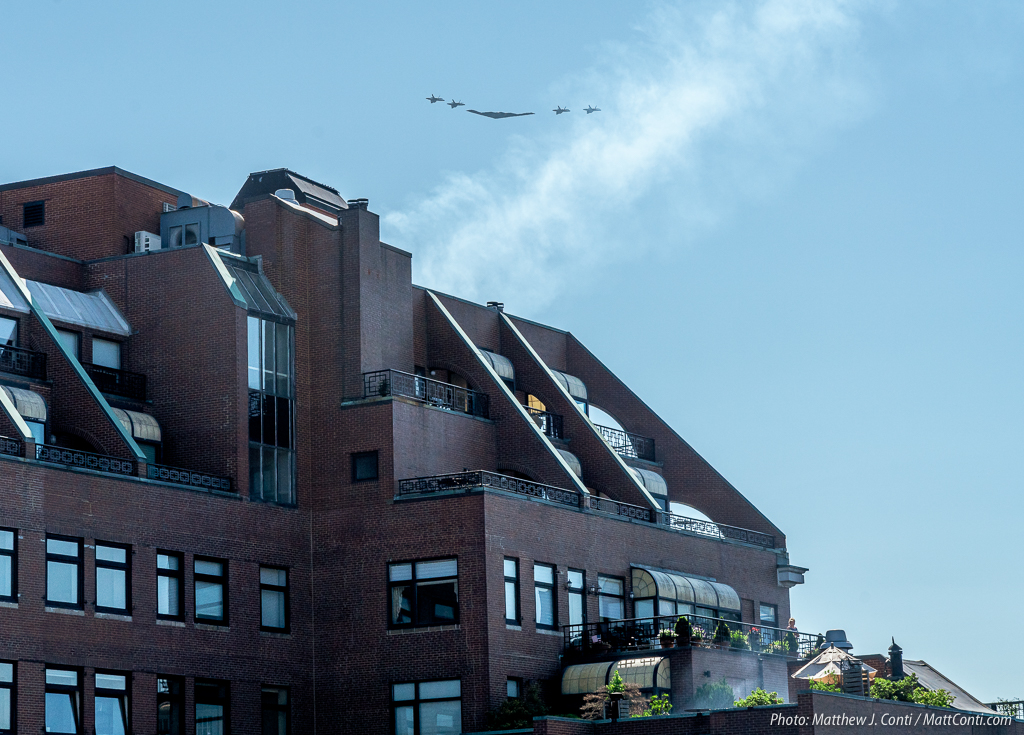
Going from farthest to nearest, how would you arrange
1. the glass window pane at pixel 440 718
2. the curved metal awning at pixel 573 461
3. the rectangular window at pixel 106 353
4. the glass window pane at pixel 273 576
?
the curved metal awning at pixel 573 461, the rectangular window at pixel 106 353, the glass window pane at pixel 273 576, the glass window pane at pixel 440 718

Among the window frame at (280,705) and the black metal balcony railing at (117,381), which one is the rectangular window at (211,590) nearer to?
the window frame at (280,705)

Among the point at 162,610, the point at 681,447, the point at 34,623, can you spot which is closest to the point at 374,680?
the point at 162,610

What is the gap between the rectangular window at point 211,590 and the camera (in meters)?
49.5

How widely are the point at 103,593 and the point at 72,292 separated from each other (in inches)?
464

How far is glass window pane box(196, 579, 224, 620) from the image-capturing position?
162 ft

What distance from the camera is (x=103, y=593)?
153 feet

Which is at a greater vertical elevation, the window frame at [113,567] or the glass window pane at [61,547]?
the glass window pane at [61,547]

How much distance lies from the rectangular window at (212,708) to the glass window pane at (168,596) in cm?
210

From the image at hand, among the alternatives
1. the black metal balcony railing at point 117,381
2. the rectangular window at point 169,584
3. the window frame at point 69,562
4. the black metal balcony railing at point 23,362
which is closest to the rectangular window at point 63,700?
the window frame at point 69,562

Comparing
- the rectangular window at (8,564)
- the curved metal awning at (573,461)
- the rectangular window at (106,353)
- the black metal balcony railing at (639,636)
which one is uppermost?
the rectangular window at (106,353)

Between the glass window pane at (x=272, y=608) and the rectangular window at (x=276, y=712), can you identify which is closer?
the rectangular window at (x=276, y=712)

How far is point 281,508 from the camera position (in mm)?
52750

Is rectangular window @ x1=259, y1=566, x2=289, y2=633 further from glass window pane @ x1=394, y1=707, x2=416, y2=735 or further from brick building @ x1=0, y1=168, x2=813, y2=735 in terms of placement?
glass window pane @ x1=394, y1=707, x2=416, y2=735

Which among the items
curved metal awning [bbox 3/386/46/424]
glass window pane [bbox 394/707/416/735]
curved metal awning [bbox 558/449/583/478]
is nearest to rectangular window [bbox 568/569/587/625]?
glass window pane [bbox 394/707/416/735]
